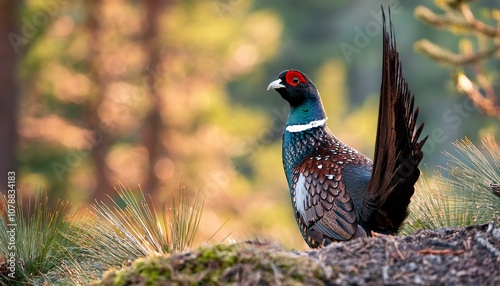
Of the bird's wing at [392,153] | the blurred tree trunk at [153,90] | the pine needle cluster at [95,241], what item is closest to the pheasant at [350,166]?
the bird's wing at [392,153]

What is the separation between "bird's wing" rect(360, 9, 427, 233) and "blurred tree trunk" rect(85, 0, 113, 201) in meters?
12.5

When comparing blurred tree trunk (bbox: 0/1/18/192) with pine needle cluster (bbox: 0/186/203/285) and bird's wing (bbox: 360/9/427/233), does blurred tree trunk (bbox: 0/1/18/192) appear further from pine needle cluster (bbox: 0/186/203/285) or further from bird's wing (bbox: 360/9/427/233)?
bird's wing (bbox: 360/9/427/233)

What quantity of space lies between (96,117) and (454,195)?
13370 millimetres

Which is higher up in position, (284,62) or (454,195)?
(284,62)

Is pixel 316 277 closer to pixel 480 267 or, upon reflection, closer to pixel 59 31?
pixel 480 267

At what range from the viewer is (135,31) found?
1722 cm

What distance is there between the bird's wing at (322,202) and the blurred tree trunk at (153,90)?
12109mm

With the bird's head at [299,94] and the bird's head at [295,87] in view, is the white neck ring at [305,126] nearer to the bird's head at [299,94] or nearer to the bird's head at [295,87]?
the bird's head at [299,94]

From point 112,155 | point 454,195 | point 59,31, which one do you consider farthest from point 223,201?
point 454,195

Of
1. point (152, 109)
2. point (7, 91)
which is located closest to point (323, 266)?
point (7, 91)

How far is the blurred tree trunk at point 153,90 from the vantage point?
16766 millimetres

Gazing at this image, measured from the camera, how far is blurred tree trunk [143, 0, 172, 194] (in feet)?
55.0

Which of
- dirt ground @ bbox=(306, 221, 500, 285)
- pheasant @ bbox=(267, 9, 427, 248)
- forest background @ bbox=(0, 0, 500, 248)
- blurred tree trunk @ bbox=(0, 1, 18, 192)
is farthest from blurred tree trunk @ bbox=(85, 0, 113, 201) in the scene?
dirt ground @ bbox=(306, 221, 500, 285)

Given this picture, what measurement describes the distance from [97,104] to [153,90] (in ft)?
4.52
